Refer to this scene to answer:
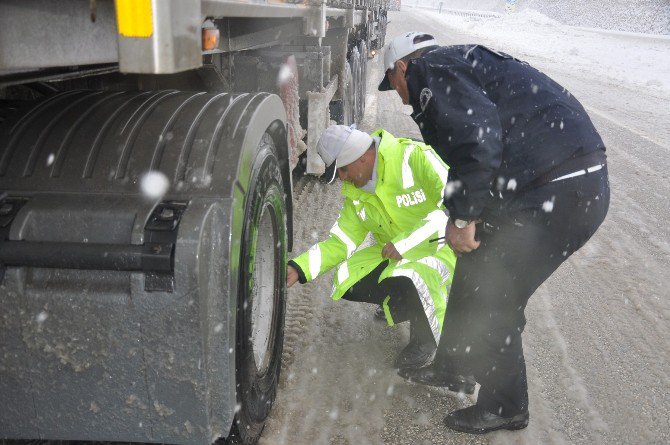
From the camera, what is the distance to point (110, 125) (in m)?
1.61

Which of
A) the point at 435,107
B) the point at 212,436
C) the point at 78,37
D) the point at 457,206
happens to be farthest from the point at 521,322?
the point at 78,37

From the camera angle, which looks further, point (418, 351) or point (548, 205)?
point (418, 351)

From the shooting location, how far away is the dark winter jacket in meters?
1.97

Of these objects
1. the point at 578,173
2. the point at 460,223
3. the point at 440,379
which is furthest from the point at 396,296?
the point at 578,173

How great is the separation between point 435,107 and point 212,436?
1.34 metres

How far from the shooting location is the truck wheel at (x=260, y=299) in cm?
170

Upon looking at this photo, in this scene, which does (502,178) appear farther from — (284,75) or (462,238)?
(284,75)

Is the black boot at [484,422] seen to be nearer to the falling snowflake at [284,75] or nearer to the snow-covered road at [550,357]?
the snow-covered road at [550,357]

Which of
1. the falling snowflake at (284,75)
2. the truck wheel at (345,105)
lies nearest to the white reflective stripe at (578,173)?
the falling snowflake at (284,75)

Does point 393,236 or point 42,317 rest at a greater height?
point 42,317

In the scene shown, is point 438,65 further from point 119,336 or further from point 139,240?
point 119,336

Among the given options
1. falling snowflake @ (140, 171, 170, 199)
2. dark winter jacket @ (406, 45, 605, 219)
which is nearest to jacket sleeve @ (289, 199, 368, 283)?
dark winter jacket @ (406, 45, 605, 219)

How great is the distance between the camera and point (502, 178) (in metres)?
2.18

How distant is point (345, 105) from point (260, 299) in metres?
4.45
